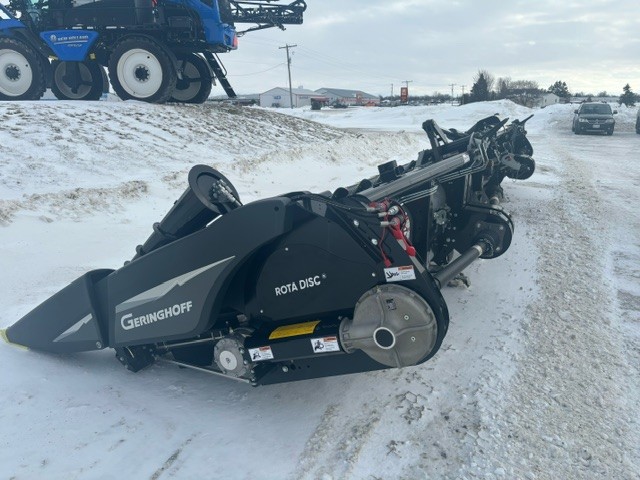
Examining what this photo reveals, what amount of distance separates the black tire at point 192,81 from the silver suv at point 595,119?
18731 millimetres

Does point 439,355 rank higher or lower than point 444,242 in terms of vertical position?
lower

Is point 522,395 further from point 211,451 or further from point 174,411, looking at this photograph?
point 174,411

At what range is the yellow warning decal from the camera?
270cm

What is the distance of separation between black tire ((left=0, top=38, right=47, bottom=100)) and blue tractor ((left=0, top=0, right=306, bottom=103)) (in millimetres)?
20

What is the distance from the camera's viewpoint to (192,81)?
1326cm

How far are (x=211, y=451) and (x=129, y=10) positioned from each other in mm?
10973

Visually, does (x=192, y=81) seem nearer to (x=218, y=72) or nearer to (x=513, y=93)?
(x=218, y=72)

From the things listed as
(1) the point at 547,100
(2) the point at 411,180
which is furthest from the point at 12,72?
(1) the point at 547,100

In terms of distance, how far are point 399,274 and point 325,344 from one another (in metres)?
0.56

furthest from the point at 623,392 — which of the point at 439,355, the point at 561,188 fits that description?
the point at 561,188

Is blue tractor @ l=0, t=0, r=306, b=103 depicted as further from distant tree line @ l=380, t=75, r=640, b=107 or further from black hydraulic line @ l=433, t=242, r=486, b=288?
distant tree line @ l=380, t=75, r=640, b=107

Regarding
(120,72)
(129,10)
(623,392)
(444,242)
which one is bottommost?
(623,392)

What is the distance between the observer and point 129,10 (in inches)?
425

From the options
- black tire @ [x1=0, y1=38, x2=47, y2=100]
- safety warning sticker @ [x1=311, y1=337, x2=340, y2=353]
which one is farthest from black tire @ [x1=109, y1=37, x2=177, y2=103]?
safety warning sticker @ [x1=311, y1=337, x2=340, y2=353]
